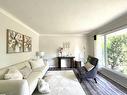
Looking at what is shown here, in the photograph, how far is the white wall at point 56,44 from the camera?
8570mm

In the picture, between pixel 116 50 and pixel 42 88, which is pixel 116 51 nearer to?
pixel 116 50

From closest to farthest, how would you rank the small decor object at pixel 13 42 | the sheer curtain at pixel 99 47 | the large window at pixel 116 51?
the small decor object at pixel 13 42 < the large window at pixel 116 51 < the sheer curtain at pixel 99 47

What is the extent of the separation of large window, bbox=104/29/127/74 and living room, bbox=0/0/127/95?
0.07 meters

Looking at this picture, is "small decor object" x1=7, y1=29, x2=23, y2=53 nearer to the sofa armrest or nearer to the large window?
the sofa armrest

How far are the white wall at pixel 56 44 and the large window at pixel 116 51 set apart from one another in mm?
2618

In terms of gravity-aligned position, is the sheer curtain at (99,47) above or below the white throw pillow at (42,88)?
above

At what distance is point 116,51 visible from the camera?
207 inches

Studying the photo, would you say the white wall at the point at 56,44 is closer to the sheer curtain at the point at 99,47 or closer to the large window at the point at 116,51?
the sheer curtain at the point at 99,47

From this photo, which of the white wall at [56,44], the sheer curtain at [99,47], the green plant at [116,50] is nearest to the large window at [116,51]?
the green plant at [116,50]

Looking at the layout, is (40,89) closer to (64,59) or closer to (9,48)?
(9,48)

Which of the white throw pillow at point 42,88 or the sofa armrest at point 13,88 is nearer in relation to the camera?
the sofa armrest at point 13,88

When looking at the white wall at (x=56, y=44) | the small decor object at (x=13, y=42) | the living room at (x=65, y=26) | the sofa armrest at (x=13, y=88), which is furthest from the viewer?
the white wall at (x=56, y=44)

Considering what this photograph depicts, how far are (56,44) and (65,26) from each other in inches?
119

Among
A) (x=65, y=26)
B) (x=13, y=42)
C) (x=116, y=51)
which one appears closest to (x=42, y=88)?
(x=13, y=42)
